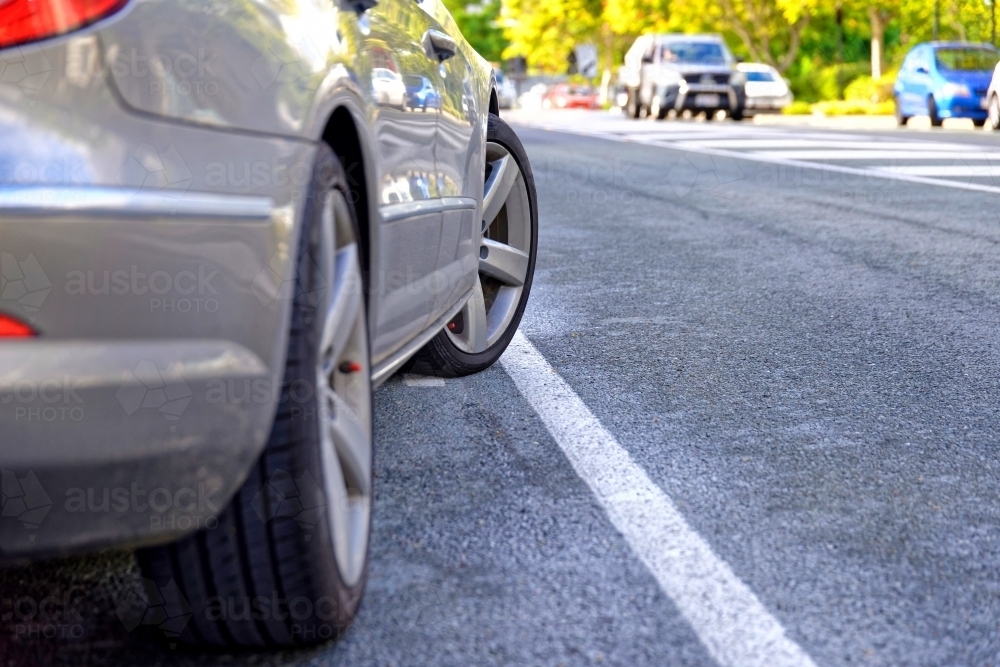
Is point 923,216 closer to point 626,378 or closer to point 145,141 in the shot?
point 626,378

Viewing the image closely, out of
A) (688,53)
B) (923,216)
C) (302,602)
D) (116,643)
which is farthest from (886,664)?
(688,53)

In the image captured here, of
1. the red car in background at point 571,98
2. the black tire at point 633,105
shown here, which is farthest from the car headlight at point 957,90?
the red car in background at point 571,98

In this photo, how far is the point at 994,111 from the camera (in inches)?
898

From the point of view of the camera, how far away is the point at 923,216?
9.18 metres

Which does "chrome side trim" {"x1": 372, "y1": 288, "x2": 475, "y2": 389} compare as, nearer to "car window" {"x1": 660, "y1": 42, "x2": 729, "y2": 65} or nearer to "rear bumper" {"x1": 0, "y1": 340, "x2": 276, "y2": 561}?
"rear bumper" {"x1": 0, "y1": 340, "x2": 276, "y2": 561}

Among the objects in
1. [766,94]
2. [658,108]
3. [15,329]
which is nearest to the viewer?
[15,329]

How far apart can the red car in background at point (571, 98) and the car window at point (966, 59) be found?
4265cm

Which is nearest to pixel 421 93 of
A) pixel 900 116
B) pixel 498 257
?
pixel 498 257

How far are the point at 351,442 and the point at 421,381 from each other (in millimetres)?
1950

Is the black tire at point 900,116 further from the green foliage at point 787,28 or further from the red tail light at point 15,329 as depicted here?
the red tail light at point 15,329

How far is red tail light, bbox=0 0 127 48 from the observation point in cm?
194

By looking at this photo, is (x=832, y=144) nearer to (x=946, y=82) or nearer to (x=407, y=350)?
(x=946, y=82)

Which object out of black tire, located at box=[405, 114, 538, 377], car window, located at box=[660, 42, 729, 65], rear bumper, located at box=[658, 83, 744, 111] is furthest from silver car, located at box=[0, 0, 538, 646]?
car window, located at box=[660, 42, 729, 65]

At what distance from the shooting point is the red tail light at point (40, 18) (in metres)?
1.94
